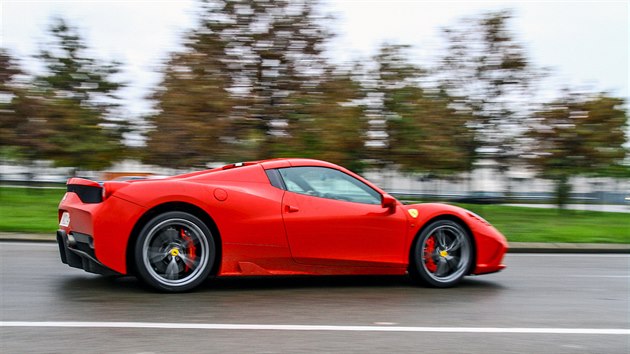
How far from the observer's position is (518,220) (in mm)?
17000

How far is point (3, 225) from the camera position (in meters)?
11.8

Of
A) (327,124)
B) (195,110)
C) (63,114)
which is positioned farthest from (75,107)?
(327,124)

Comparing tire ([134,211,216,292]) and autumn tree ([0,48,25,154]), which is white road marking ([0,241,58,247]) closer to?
tire ([134,211,216,292])

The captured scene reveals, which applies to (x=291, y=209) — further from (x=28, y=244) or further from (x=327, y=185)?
(x=28, y=244)

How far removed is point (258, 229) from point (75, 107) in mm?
15473

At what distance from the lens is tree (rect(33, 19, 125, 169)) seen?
64.6 feet

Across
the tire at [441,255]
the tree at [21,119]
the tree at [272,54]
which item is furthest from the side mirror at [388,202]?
the tree at [21,119]

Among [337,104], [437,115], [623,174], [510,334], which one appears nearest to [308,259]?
[510,334]

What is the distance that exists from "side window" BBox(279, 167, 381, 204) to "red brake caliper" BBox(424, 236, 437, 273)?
2.18 feet

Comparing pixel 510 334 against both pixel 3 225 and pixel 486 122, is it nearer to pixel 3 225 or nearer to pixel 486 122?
pixel 3 225

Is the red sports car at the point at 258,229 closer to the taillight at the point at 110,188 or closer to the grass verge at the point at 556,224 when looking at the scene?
the taillight at the point at 110,188

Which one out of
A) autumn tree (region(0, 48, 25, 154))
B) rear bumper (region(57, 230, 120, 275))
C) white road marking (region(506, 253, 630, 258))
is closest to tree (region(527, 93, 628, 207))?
white road marking (region(506, 253, 630, 258))

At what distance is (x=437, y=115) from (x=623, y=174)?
7.03 metres

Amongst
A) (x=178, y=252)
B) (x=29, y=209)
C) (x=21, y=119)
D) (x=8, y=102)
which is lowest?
(x=29, y=209)
